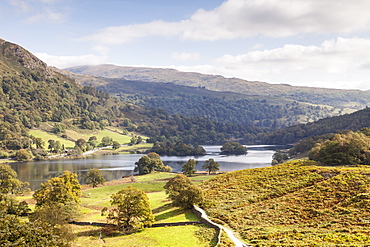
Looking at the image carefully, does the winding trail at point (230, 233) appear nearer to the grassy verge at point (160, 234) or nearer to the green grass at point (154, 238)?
the grassy verge at point (160, 234)

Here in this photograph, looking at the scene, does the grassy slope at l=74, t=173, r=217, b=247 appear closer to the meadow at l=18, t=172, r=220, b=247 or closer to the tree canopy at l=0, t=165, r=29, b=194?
the meadow at l=18, t=172, r=220, b=247

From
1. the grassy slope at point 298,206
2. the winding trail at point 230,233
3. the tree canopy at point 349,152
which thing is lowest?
the winding trail at point 230,233

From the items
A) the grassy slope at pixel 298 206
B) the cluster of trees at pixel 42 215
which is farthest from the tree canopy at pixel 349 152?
the cluster of trees at pixel 42 215

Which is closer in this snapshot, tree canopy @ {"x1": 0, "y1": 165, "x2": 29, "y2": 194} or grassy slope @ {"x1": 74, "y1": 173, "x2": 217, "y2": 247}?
grassy slope @ {"x1": 74, "y1": 173, "x2": 217, "y2": 247}

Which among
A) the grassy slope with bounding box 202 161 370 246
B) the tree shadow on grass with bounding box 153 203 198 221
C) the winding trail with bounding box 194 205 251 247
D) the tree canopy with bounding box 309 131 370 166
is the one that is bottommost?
the tree shadow on grass with bounding box 153 203 198 221

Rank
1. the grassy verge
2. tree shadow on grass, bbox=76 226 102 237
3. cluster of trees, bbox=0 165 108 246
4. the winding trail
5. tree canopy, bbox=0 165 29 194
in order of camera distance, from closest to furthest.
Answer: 1. cluster of trees, bbox=0 165 108 246
2. the winding trail
3. the grassy verge
4. tree shadow on grass, bbox=76 226 102 237
5. tree canopy, bbox=0 165 29 194

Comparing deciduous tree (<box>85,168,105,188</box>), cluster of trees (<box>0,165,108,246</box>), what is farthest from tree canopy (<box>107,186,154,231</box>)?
deciduous tree (<box>85,168,105,188</box>)

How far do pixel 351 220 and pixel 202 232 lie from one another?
72.1 feet

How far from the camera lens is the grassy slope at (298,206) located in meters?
40.8

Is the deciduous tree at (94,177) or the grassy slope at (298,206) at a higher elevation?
the grassy slope at (298,206)

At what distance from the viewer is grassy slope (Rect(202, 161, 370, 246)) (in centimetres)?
4075

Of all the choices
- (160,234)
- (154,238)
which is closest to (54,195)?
(160,234)

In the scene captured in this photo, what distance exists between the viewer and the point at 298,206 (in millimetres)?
53250

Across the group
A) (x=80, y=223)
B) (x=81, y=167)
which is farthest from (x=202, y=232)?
(x=81, y=167)
